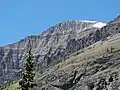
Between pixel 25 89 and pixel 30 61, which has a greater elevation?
pixel 30 61

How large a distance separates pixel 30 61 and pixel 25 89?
4500mm

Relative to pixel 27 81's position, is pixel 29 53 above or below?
above

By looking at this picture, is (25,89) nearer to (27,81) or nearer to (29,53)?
(27,81)

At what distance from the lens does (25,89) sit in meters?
59.8

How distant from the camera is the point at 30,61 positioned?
59.6 meters

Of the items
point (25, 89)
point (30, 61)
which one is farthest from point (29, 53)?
point (25, 89)

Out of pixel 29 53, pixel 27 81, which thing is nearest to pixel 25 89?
pixel 27 81

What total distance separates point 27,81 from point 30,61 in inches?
126

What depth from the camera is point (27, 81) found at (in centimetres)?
5978

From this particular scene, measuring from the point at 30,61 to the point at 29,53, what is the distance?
1550mm

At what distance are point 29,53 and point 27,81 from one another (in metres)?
4.46

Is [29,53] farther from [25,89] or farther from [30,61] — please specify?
[25,89]

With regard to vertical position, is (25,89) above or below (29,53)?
below
